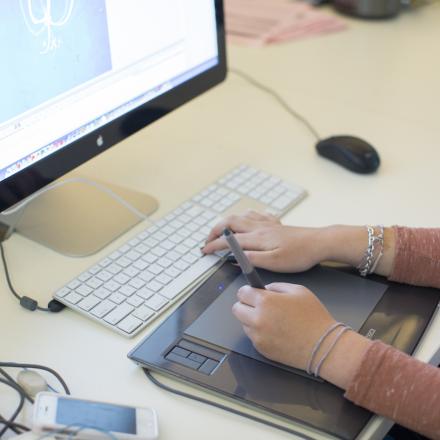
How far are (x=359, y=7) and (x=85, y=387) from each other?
1.25 m

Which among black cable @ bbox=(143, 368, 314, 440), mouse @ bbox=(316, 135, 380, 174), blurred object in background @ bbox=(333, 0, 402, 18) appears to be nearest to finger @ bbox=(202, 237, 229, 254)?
black cable @ bbox=(143, 368, 314, 440)

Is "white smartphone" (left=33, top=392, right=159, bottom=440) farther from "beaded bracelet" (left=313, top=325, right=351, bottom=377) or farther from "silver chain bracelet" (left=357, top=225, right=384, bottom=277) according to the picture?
"silver chain bracelet" (left=357, top=225, right=384, bottom=277)

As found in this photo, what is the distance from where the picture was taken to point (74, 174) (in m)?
1.06

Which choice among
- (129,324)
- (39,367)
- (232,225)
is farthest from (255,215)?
(39,367)

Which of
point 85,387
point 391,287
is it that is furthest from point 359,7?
point 85,387

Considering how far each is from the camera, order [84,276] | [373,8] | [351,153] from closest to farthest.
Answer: [84,276], [351,153], [373,8]

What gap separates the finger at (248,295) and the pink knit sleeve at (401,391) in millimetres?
131

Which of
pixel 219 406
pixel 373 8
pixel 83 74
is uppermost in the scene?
pixel 83 74

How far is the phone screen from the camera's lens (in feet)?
2.06

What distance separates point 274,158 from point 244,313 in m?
0.44

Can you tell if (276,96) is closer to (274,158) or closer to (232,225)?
(274,158)

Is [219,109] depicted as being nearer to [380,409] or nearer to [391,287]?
[391,287]

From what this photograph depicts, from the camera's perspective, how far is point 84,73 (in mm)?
853

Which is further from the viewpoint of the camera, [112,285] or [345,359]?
[112,285]
